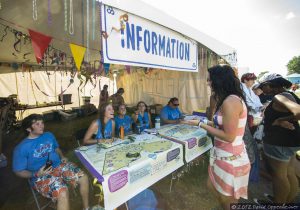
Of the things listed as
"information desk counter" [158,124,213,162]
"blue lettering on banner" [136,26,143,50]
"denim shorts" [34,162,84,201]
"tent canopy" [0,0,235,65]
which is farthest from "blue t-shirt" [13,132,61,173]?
"blue lettering on banner" [136,26,143,50]

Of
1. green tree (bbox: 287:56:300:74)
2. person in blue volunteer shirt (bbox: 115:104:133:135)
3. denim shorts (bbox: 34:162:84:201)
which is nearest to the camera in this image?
denim shorts (bbox: 34:162:84:201)

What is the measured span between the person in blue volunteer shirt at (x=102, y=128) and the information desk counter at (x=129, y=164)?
0.20 meters

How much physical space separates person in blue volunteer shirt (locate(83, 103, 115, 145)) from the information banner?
922mm

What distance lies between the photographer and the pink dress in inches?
54.5

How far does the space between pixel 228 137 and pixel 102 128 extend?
5.94 feet

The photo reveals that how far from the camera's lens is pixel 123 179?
4.89ft

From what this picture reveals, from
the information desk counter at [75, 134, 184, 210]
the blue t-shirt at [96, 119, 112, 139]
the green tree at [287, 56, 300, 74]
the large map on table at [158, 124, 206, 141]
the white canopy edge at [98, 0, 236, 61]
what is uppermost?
the green tree at [287, 56, 300, 74]

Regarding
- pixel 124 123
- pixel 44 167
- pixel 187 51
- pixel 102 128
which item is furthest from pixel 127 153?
pixel 187 51

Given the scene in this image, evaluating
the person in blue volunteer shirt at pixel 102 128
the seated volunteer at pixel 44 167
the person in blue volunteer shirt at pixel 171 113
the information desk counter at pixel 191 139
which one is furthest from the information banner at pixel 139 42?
the seated volunteer at pixel 44 167

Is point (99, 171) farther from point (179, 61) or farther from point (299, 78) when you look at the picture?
point (299, 78)

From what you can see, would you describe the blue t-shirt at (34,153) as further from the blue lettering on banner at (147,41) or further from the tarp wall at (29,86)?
the tarp wall at (29,86)

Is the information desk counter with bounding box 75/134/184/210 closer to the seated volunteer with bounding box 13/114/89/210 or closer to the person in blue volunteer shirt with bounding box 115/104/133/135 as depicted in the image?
the seated volunteer with bounding box 13/114/89/210

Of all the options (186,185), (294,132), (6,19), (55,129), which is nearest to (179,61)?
(294,132)

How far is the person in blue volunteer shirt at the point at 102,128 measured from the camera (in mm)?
2299
